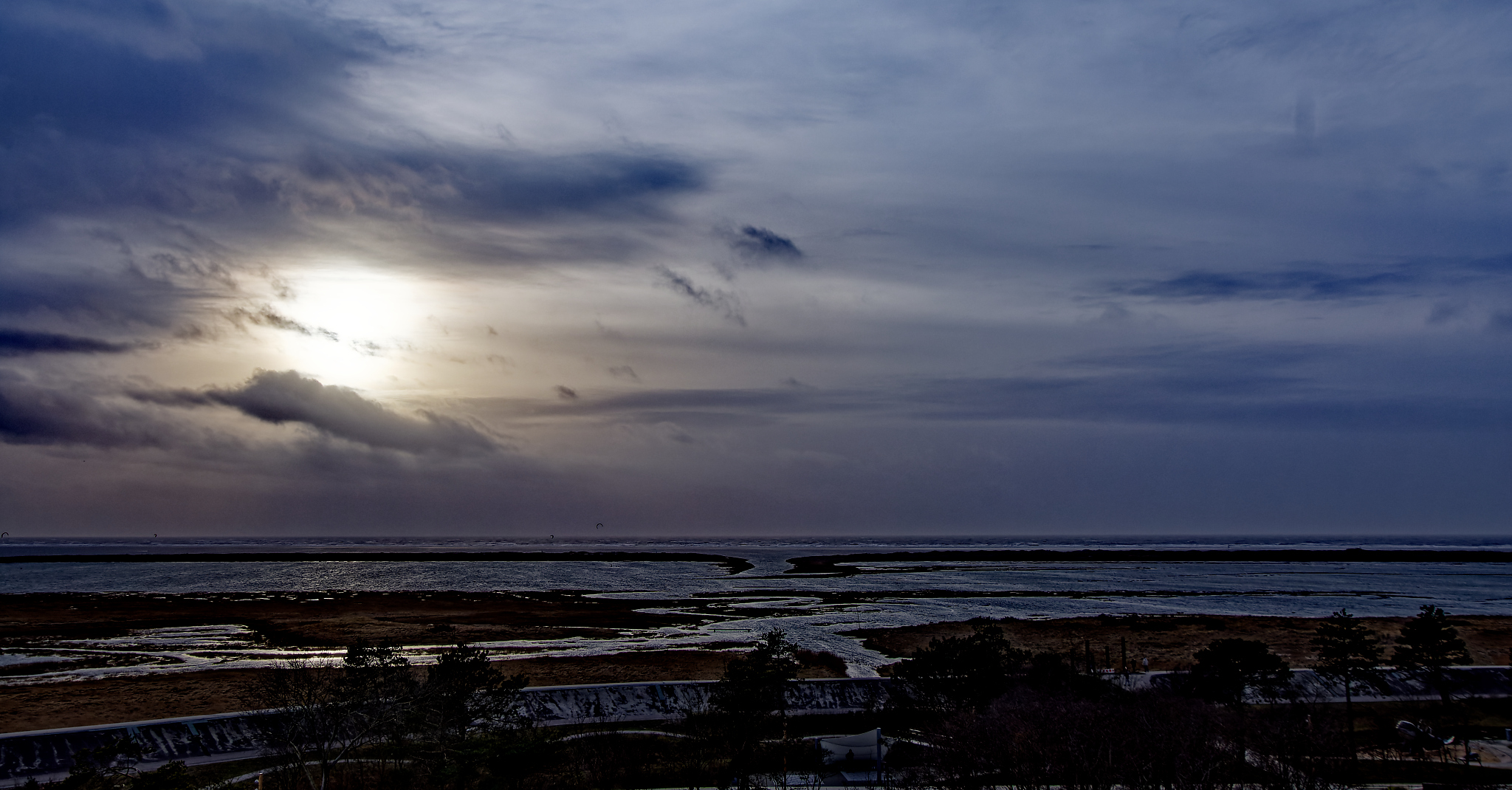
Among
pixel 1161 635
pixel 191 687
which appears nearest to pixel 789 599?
pixel 1161 635

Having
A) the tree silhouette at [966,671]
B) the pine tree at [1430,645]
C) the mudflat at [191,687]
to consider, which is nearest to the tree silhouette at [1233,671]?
the pine tree at [1430,645]

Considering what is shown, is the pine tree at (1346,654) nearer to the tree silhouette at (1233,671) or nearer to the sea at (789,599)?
the tree silhouette at (1233,671)

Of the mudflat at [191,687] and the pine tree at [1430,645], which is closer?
the pine tree at [1430,645]

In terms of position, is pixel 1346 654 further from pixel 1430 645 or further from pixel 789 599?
pixel 789 599

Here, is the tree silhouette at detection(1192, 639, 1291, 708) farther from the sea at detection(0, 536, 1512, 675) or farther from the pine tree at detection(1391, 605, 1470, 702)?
the sea at detection(0, 536, 1512, 675)

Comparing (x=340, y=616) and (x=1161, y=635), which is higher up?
(x=1161, y=635)

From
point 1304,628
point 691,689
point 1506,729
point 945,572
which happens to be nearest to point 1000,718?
point 691,689

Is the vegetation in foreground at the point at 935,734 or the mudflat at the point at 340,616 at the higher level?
the vegetation in foreground at the point at 935,734

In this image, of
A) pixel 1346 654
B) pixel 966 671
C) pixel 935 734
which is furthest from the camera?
pixel 1346 654

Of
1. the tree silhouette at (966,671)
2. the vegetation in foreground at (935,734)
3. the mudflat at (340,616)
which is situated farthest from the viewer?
the mudflat at (340,616)

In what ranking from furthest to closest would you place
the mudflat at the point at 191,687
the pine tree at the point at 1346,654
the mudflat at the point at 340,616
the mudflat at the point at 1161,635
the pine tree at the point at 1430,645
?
1. the mudflat at the point at 340,616
2. the mudflat at the point at 1161,635
3. the mudflat at the point at 191,687
4. the pine tree at the point at 1346,654
5. the pine tree at the point at 1430,645

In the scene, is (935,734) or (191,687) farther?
(191,687)

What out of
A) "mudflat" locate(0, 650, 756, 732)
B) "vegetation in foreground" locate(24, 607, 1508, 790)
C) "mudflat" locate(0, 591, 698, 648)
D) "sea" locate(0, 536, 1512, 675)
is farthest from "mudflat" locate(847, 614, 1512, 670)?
"mudflat" locate(0, 591, 698, 648)

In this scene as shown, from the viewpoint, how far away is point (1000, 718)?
117 ft
